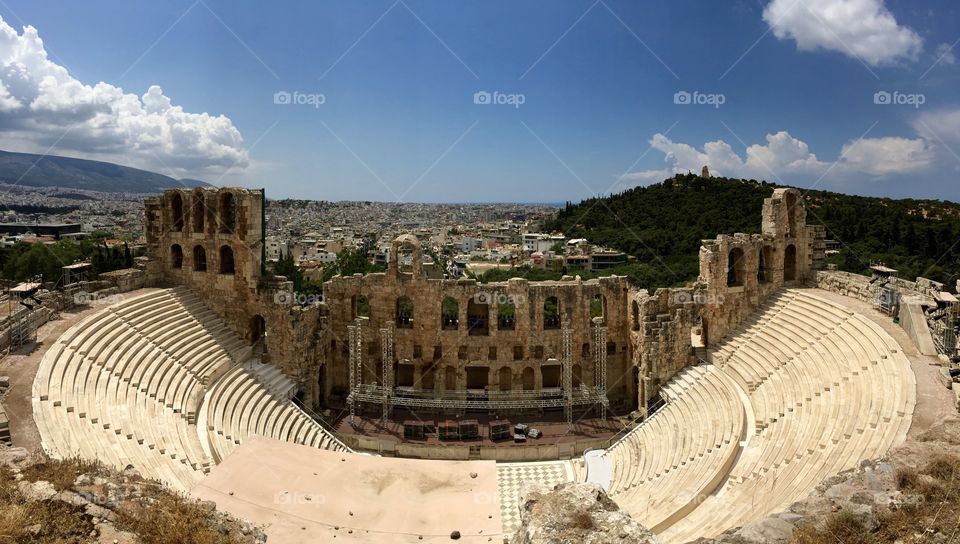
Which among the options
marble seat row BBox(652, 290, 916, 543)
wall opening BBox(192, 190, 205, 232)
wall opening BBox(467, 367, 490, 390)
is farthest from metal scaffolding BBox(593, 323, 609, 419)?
wall opening BBox(192, 190, 205, 232)

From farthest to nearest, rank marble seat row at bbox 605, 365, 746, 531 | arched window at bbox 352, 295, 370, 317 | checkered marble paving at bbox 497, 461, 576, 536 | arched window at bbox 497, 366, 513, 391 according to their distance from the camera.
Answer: arched window at bbox 352, 295, 370, 317 < arched window at bbox 497, 366, 513, 391 < checkered marble paving at bbox 497, 461, 576, 536 < marble seat row at bbox 605, 365, 746, 531

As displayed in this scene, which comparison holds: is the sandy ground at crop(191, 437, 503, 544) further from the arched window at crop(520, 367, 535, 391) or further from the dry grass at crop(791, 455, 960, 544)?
the arched window at crop(520, 367, 535, 391)

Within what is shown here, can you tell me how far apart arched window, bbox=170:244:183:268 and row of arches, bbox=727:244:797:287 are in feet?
86.0

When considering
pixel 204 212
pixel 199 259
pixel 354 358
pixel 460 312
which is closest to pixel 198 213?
pixel 204 212

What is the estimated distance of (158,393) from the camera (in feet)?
63.9

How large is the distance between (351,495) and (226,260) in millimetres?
16093

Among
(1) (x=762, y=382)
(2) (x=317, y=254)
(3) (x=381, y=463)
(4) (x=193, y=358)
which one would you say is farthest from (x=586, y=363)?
(2) (x=317, y=254)

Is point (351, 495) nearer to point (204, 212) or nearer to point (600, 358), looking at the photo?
point (600, 358)

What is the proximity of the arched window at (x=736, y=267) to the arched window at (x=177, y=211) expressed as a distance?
85.3ft

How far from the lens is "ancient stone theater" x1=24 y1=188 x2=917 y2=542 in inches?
593

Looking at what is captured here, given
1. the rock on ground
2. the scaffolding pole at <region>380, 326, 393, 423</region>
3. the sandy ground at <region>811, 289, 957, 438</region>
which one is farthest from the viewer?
the scaffolding pole at <region>380, 326, 393, 423</region>

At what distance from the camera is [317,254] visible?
294 ft

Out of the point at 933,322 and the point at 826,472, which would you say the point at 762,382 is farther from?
the point at 826,472

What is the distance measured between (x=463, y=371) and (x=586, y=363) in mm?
6144
